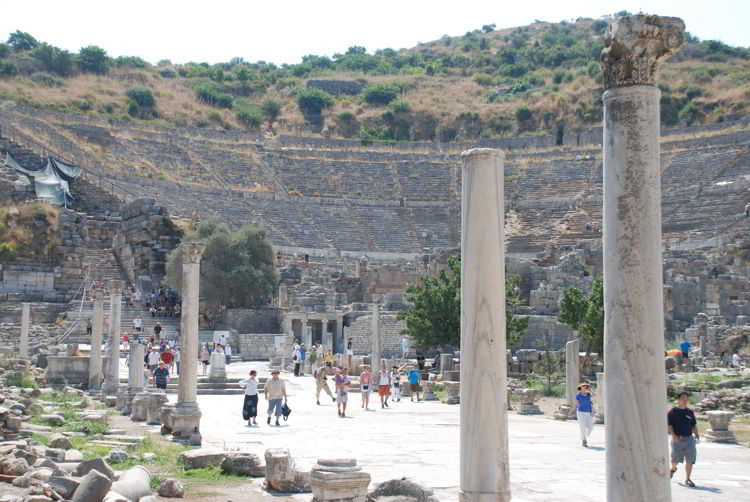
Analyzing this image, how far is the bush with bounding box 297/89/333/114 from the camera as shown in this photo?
97244mm

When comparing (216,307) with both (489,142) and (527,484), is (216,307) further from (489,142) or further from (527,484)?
(489,142)

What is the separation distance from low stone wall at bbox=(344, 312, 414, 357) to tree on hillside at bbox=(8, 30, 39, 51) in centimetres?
7971

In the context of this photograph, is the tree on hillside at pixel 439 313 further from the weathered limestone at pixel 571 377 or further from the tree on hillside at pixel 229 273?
the tree on hillside at pixel 229 273

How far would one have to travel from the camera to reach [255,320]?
39656mm

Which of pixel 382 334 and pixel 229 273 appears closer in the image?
pixel 382 334

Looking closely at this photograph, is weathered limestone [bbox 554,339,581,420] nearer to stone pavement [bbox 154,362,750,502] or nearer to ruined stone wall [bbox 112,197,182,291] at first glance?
stone pavement [bbox 154,362,750,502]

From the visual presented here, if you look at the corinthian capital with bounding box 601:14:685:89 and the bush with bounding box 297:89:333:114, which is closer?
the corinthian capital with bounding box 601:14:685:89

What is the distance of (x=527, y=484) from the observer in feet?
33.4

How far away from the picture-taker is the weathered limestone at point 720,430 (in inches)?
598

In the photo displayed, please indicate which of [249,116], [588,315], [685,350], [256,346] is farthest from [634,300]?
[249,116]

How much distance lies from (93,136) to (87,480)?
2339 inches

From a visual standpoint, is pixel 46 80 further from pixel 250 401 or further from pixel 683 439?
pixel 683 439

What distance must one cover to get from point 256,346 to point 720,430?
2338 centimetres

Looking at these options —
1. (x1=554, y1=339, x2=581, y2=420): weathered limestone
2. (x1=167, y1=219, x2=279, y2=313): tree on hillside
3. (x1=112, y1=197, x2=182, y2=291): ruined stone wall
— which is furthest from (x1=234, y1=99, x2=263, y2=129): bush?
(x1=554, y1=339, x2=581, y2=420): weathered limestone
